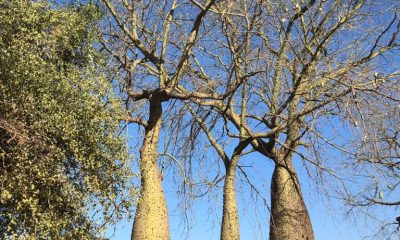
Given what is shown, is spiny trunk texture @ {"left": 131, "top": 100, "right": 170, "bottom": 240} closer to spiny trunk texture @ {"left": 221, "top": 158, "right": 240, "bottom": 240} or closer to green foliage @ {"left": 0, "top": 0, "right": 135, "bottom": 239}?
green foliage @ {"left": 0, "top": 0, "right": 135, "bottom": 239}

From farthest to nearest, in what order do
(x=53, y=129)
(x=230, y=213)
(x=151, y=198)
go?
(x=230, y=213), (x=151, y=198), (x=53, y=129)

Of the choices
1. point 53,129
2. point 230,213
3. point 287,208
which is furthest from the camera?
point 287,208

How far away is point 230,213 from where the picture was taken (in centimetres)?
1138

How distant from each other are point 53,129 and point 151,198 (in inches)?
96.7

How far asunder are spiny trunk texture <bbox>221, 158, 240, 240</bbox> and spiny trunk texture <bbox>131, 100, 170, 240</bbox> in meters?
2.09

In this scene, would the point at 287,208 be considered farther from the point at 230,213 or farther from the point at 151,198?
the point at 151,198

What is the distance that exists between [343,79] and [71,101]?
516 centimetres

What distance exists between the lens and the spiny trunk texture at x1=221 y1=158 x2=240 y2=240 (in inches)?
440

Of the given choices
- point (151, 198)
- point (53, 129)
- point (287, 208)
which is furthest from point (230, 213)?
point (53, 129)

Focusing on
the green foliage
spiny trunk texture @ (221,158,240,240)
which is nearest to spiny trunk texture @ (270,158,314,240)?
spiny trunk texture @ (221,158,240,240)

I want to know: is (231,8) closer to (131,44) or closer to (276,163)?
(131,44)

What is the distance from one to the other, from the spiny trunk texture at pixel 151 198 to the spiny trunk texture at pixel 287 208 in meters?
3.30

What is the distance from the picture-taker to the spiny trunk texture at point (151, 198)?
912 centimetres

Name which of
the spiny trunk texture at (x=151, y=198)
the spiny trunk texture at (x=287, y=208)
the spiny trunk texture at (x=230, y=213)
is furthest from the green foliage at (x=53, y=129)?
the spiny trunk texture at (x=287, y=208)
